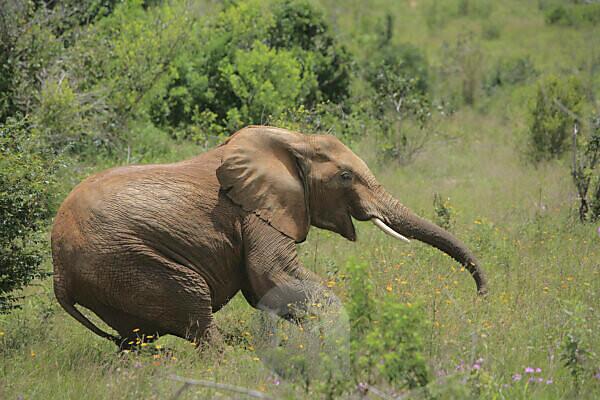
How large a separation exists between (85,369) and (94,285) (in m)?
0.56

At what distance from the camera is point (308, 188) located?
707 cm

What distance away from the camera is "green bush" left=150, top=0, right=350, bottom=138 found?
15211 mm

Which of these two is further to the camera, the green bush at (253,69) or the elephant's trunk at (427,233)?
the green bush at (253,69)

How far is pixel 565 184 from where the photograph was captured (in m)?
12.9

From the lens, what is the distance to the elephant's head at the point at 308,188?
22.0 feet

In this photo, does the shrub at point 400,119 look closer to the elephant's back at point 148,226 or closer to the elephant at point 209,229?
the elephant at point 209,229

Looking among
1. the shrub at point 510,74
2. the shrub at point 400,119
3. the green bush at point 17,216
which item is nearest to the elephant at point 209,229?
the green bush at point 17,216

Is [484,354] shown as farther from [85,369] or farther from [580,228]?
[580,228]

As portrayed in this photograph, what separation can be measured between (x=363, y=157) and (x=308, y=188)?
8.15 meters

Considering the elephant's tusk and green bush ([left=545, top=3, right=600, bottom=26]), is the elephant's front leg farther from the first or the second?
green bush ([left=545, top=3, right=600, bottom=26])

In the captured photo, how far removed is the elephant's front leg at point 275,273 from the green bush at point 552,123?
9.79 m

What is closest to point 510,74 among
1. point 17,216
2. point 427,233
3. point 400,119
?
point 400,119

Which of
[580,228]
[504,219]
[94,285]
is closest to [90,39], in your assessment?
[504,219]

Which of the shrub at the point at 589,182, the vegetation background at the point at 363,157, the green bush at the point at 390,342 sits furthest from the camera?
the shrub at the point at 589,182
